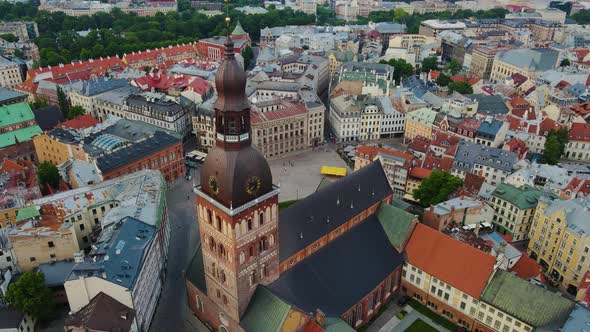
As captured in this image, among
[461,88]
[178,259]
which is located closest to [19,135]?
[178,259]

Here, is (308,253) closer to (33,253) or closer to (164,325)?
(164,325)

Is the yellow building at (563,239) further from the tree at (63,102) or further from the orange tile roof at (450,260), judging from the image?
the tree at (63,102)

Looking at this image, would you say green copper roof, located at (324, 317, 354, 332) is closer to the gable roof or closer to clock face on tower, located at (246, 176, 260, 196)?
clock face on tower, located at (246, 176, 260, 196)

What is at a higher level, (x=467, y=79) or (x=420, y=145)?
(x=467, y=79)

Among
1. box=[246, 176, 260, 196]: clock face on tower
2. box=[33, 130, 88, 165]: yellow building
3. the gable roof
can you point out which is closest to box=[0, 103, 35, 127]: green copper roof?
box=[33, 130, 88, 165]: yellow building

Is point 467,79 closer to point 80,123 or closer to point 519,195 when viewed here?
point 519,195

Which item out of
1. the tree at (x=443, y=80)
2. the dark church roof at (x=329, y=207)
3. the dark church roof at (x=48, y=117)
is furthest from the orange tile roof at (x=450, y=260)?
the tree at (x=443, y=80)
